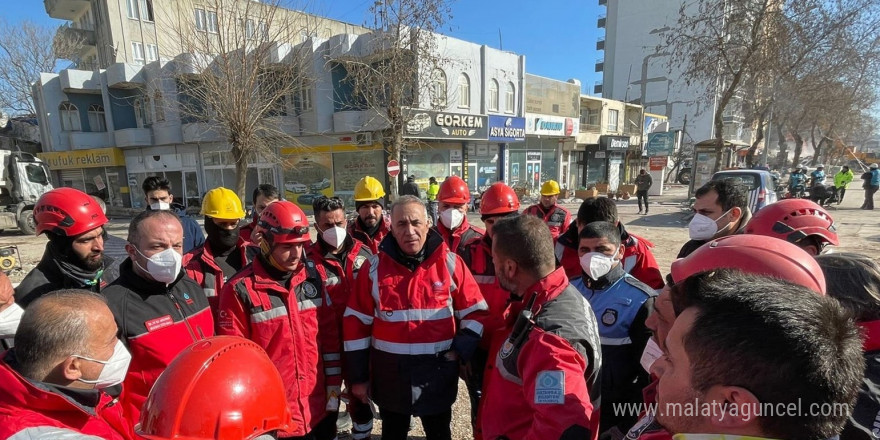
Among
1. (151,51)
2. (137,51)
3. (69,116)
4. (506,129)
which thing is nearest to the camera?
(506,129)

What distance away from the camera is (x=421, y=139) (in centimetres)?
1752

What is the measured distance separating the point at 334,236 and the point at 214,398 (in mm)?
2563

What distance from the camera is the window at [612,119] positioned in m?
27.5

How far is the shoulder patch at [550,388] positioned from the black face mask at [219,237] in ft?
9.93

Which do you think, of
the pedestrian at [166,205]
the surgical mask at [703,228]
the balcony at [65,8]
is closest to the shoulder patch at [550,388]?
the surgical mask at [703,228]

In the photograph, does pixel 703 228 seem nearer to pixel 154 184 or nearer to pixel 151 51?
pixel 154 184

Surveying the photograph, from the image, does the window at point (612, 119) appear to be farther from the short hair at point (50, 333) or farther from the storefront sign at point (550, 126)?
the short hair at point (50, 333)

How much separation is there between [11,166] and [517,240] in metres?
20.4

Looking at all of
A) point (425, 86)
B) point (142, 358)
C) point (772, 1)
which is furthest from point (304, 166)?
point (772, 1)

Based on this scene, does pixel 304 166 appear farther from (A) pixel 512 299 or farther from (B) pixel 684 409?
(B) pixel 684 409

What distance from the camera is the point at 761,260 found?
1411 millimetres

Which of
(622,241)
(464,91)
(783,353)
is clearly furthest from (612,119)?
(783,353)

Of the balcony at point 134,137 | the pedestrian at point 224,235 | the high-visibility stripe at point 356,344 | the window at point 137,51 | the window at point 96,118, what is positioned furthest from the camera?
the window at point 137,51

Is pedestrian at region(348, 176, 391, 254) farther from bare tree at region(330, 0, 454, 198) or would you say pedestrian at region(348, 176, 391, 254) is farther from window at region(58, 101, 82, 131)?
window at region(58, 101, 82, 131)
